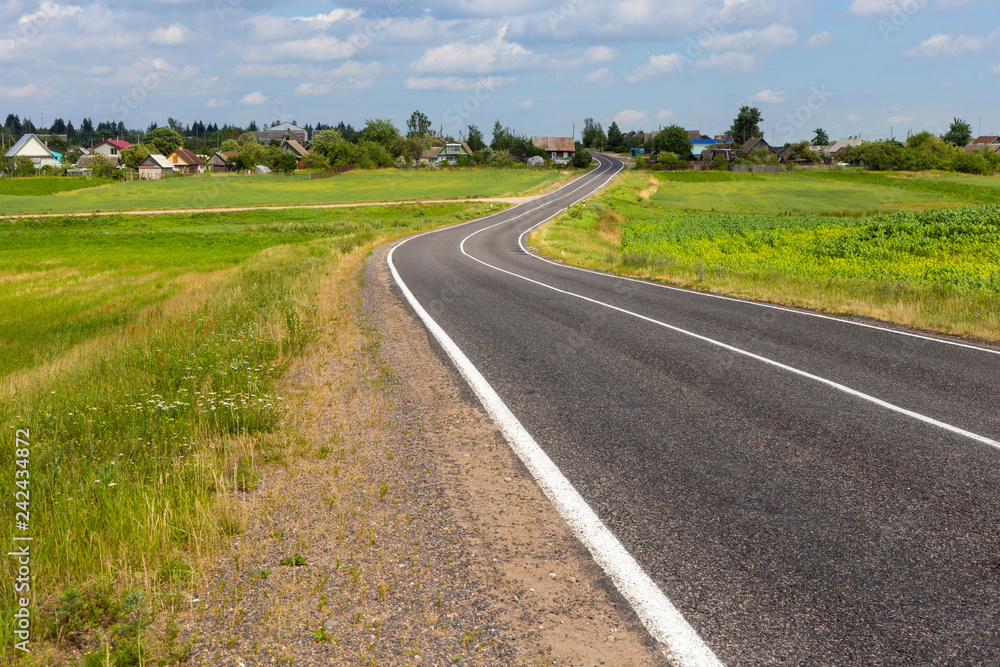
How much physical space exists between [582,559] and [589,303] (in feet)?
34.2

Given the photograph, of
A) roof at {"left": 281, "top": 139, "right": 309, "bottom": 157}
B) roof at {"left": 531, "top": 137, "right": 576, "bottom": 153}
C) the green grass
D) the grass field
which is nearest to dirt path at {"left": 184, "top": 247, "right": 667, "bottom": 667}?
the grass field

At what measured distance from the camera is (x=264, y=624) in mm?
3312

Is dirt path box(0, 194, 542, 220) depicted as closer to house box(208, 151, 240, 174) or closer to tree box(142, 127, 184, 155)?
house box(208, 151, 240, 174)

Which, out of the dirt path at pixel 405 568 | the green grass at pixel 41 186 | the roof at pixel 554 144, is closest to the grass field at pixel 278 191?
the green grass at pixel 41 186

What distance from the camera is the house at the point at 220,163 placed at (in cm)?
13988

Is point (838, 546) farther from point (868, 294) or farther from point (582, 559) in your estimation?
point (868, 294)

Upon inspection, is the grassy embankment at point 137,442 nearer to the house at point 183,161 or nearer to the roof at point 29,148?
the house at point 183,161

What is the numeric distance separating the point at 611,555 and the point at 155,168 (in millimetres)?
143061

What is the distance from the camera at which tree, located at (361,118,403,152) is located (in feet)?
496

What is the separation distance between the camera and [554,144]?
528 ft

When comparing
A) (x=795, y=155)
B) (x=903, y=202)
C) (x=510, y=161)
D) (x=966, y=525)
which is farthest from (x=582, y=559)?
(x=795, y=155)

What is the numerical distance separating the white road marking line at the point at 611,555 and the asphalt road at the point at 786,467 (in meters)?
0.08

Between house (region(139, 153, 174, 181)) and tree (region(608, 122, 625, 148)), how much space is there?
352 feet

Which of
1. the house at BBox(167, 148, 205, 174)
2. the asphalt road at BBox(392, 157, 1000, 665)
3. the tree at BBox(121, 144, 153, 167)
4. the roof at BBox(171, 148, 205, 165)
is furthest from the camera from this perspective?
the roof at BBox(171, 148, 205, 165)
